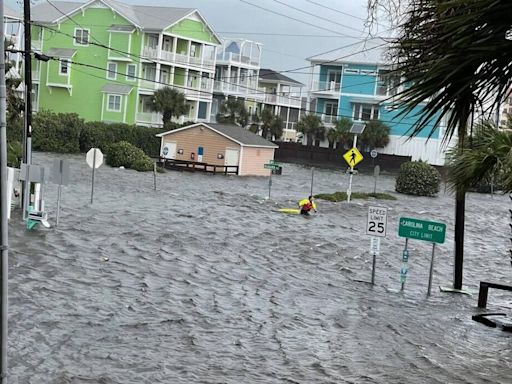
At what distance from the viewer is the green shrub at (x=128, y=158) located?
5859cm

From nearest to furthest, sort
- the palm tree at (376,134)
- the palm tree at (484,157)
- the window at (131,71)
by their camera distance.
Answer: the palm tree at (484,157) < the window at (131,71) < the palm tree at (376,134)

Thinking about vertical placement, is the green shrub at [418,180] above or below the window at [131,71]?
below

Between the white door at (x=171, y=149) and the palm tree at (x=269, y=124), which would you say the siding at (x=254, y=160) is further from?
the palm tree at (x=269, y=124)

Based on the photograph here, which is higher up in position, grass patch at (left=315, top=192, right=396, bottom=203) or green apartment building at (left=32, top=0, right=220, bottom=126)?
green apartment building at (left=32, top=0, right=220, bottom=126)

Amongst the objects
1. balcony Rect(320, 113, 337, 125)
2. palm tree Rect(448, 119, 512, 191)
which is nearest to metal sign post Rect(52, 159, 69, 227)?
palm tree Rect(448, 119, 512, 191)

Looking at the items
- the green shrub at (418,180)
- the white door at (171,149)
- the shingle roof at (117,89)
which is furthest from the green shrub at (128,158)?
the green shrub at (418,180)

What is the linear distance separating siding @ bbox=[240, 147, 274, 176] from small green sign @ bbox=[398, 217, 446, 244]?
45.4m

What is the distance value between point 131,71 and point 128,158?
1940cm

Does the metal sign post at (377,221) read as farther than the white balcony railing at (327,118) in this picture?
No

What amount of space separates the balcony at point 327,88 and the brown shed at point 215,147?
19982 millimetres

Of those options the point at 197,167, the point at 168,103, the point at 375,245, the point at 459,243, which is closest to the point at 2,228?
the point at 375,245

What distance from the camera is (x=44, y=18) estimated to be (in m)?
78.6

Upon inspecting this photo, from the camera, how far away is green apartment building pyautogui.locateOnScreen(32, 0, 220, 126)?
75.6 meters

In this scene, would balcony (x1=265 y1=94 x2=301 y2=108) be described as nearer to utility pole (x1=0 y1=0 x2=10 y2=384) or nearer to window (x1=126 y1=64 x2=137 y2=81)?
window (x1=126 y1=64 x2=137 y2=81)
